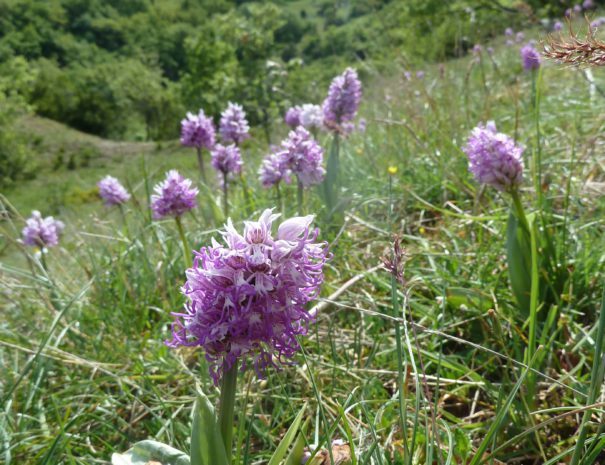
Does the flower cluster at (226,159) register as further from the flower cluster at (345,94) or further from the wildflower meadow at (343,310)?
the flower cluster at (345,94)

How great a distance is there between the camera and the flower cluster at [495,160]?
1.91 m

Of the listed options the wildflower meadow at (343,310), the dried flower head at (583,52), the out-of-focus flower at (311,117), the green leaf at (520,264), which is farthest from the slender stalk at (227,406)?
the out-of-focus flower at (311,117)

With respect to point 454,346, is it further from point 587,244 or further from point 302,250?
point 302,250

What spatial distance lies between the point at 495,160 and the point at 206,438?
1449 mm

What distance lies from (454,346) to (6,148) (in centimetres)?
4570

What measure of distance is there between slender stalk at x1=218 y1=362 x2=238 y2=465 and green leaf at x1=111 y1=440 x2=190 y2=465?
161mm

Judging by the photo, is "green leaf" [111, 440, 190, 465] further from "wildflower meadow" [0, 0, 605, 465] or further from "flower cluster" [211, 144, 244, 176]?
"flower cluster" [211, 144, 244, 176]

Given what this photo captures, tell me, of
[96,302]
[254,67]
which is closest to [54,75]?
[254,67]

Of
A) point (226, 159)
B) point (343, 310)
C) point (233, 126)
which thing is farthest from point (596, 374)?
point (233, 126)

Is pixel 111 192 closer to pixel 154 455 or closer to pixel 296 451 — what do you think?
pixel 154 455

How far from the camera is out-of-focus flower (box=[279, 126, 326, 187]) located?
9.16ft

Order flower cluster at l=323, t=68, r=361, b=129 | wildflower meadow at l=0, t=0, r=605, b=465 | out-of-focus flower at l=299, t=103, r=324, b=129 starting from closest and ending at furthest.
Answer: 1. wildflower meadow at l=0, t=0, r=605, b=465
2. flower cluster at l=323, t=68, r=361, b=129
3. out-of-focus flower at l=299, t=103, r=324, b=129

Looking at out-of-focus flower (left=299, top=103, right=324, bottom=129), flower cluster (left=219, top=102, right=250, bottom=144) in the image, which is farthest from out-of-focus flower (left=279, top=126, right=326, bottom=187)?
out-of-focus flower (left=299, top=103, right=324, bottom=129)

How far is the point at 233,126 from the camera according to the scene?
3.85 m
